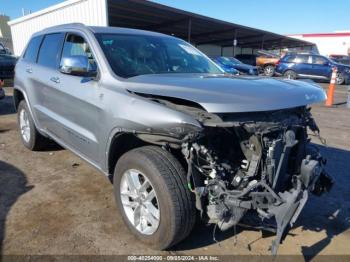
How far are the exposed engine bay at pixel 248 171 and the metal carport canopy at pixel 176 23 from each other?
15.9 meters

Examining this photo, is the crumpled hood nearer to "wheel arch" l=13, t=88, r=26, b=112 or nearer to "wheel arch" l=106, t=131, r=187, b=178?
"wheel arch" l=106, t=131, r=187, b=178

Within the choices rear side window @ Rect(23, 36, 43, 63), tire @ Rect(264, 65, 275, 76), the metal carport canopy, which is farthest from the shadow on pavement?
tire @ Rect(264, 65, 275, 76)

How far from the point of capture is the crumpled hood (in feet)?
8.21

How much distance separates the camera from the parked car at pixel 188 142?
255cm

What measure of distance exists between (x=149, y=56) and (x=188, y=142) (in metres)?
1.57

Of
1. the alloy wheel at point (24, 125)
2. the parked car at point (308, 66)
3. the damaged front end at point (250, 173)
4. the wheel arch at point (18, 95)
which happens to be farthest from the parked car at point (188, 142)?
the parked car at point (308, 66)

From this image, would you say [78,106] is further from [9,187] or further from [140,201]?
[9,187]

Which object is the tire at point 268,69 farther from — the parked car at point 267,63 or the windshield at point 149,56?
the windshield at point 149,56

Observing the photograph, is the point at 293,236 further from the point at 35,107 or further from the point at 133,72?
the point at 35,107

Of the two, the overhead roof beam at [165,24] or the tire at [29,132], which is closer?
the tire at [29,132]

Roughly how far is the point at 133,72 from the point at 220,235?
180cm

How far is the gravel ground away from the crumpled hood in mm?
1297

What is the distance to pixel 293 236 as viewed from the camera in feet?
10.7

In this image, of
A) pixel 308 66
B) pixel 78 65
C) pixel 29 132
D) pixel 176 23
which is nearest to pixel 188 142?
pixel 78 65
